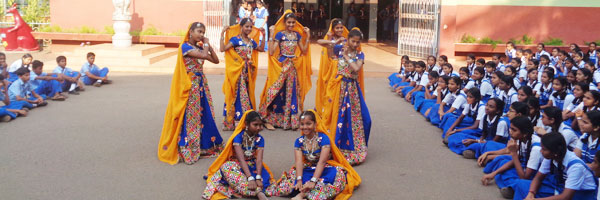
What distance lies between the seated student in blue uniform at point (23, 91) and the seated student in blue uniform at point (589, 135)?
277 inches

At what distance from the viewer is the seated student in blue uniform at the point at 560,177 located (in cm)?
421

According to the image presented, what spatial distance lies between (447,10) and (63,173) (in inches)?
402

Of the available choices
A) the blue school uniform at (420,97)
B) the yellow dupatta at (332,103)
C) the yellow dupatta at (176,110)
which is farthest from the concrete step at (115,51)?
the yellow dupatta at (332,103)

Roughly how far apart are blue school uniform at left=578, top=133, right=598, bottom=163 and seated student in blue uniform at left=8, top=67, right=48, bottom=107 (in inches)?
277

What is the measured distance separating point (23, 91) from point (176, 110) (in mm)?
3775

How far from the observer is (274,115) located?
7477 millimetres

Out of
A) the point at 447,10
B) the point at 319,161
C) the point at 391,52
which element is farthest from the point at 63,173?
the point at 391,52

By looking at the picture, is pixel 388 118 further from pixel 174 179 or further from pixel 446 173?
pixel 174 179

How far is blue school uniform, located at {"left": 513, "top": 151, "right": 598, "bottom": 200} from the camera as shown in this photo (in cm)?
420

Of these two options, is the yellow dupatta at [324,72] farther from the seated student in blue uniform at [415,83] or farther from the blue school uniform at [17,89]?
the blue school uniform at [17,89]

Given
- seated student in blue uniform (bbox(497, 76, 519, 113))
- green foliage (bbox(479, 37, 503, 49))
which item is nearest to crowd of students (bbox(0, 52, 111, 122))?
seated student in blue uniform (bbox(497, 76, 519, 113))

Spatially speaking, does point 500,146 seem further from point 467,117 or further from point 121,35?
point 121,35

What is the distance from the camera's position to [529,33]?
45.6 ft

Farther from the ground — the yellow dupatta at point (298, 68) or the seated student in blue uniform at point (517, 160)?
the yellow dupatta at point (298, 68)
